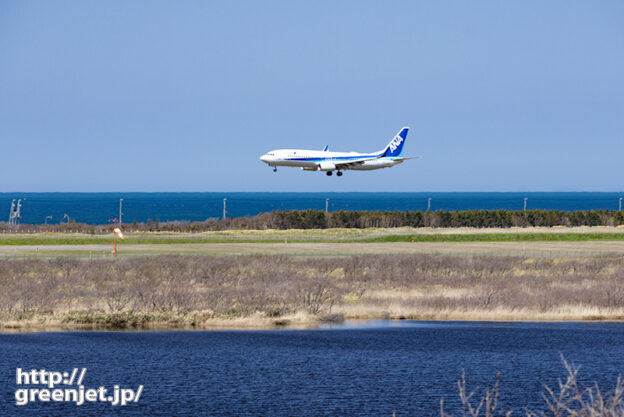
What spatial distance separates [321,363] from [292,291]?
15544mm

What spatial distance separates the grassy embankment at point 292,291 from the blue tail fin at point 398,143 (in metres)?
36.6

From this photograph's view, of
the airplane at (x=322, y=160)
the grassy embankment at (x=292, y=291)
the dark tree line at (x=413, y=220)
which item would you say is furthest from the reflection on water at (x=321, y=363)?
the dark tree line at (x=413, y=220)

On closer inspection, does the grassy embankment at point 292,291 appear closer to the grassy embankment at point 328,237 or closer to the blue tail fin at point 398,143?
the grassy embankment at point 328,237

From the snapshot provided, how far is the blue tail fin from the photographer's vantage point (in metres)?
103

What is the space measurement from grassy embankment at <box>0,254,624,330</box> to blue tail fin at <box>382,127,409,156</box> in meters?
36.6

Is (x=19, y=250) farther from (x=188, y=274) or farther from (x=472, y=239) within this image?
(x=472, y=239)

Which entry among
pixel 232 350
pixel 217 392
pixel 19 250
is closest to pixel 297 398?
pixel 217 392

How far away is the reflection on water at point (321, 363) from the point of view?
26.5 meters

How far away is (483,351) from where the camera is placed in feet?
117

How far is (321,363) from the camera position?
108ft

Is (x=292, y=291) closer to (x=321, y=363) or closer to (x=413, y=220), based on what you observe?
(x=321, y=363)

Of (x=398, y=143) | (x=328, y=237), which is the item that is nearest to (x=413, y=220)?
(x=328, y=237)

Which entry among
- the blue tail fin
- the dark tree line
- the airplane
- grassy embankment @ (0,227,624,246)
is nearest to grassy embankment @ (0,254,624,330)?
the airplane

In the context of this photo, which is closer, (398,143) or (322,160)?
(322,160)
